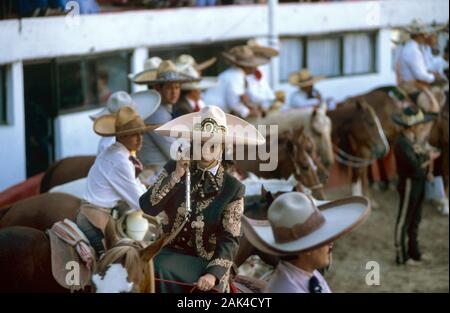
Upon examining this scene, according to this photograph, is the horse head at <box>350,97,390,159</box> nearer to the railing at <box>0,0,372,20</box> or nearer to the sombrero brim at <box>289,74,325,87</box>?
the sombrero brim at <box>289,74,325,87</box>

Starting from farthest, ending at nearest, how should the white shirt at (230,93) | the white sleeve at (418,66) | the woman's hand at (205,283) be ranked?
the white sleeve at (418,66) → the white shirt at (230,93) → the woman's hand at (205,283)

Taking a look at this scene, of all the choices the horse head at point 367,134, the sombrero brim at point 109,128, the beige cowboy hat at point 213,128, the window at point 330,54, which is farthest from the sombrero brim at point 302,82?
the beige cowboy hat at point 213,128

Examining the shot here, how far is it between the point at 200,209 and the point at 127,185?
1491mm

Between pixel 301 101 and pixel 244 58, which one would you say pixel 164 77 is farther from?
pixel 301 101

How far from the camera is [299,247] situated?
4957mm

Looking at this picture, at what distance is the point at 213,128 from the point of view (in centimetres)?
593

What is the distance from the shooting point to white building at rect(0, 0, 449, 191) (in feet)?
42.1

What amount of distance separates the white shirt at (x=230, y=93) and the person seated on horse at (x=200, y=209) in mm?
7026

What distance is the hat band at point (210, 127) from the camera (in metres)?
5.93

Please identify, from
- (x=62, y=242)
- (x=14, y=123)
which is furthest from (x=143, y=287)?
(x=14, y=123)

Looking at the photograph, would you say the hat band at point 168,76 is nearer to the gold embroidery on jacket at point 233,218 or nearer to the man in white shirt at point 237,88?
the man in white shirt at point 237,88

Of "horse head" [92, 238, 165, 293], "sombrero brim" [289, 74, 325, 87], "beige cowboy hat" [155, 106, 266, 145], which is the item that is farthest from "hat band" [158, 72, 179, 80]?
"sombrero brim" [289, 74, 325, 87]

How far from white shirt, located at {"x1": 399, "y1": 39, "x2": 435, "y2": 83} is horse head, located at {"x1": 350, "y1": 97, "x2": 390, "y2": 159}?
1498 millimetres
